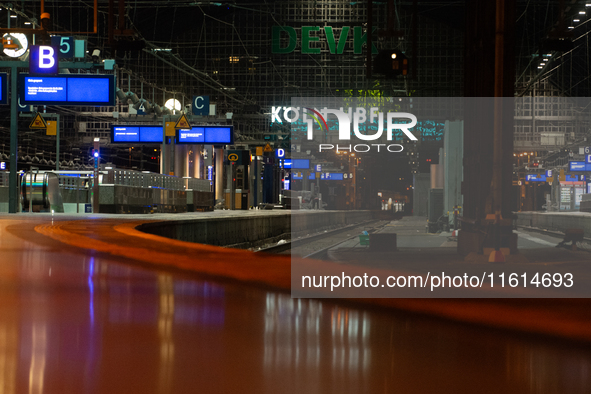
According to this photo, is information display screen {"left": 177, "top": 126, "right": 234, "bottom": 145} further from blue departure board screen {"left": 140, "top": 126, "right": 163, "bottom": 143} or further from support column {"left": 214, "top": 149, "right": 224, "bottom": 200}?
support column {"left": 214, "top": 149, "right": 224, "bottom": 200}

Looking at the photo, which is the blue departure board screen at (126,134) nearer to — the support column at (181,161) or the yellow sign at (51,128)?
the support column at (181,161)

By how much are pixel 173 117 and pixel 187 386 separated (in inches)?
1254

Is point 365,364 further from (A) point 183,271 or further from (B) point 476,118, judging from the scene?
(B) point 476,118

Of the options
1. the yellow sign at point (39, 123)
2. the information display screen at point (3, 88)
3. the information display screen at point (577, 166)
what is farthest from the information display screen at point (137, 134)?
the information display screen at point (577, 166)

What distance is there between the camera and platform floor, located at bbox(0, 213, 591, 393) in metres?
1.74

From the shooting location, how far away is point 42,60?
18438 mm

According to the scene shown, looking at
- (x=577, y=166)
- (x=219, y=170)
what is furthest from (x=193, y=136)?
(x=577, y=166)

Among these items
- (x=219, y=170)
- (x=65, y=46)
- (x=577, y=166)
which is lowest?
(x=219, y=170)

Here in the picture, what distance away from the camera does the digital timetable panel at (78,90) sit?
68.2ft

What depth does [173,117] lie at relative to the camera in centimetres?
3278

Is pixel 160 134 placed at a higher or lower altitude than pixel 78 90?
lower

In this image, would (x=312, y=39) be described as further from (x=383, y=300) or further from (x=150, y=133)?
(x=383, y=300)

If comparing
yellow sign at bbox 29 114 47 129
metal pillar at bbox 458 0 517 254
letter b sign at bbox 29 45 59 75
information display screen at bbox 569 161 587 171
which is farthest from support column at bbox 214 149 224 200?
metal pillar at bbox 458 0 517 254

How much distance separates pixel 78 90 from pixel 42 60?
2.79 metres
